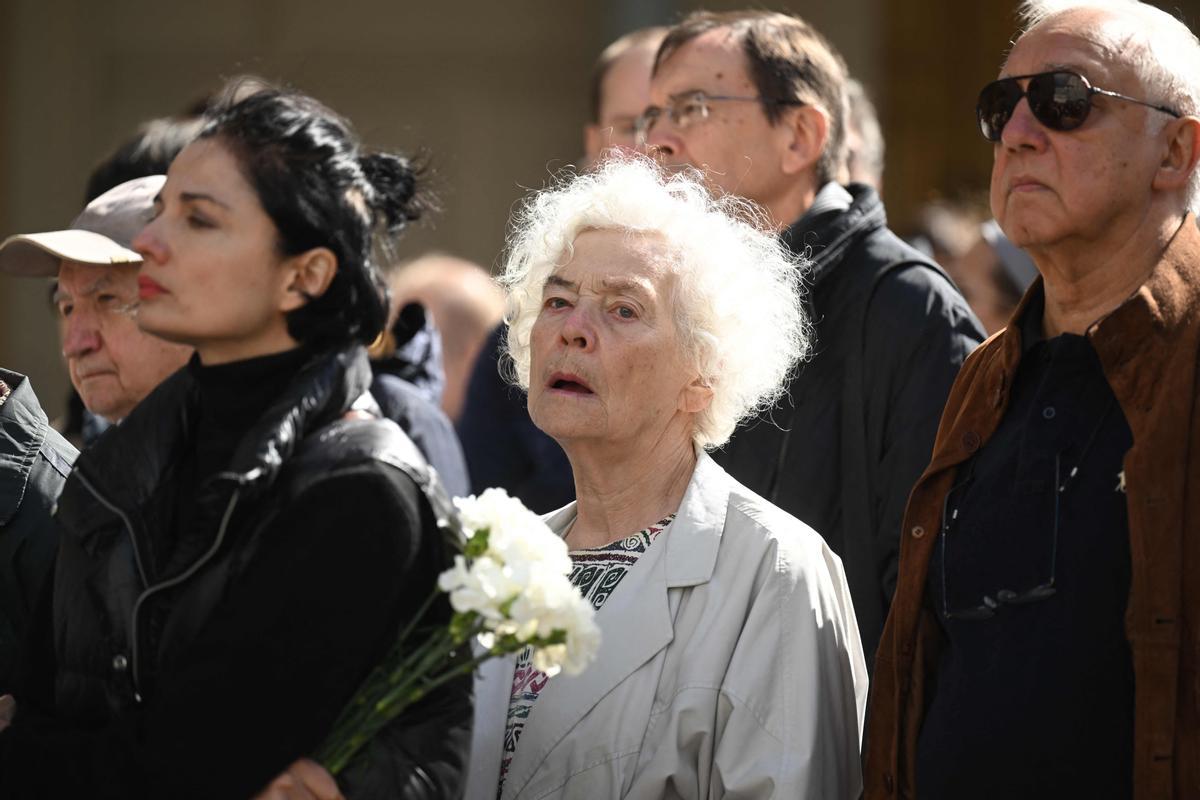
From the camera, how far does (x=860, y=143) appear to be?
528 centimetres

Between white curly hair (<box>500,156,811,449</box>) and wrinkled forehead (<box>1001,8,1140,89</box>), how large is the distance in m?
0.74

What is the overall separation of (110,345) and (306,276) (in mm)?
1131

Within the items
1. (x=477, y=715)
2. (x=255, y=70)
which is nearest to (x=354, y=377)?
(x=477, y=715)

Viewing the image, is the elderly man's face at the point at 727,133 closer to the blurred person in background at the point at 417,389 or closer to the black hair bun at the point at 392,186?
the blurred person in background at the point at 417,389

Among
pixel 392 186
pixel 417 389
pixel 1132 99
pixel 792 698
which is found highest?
pixel 1132 99

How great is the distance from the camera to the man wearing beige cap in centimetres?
403

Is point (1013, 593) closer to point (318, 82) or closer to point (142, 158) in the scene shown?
point (142, 158)

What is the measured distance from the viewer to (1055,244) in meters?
3.39

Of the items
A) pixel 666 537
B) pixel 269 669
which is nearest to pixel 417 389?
pixel 666 537

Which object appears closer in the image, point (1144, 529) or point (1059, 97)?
point (1144, 529)

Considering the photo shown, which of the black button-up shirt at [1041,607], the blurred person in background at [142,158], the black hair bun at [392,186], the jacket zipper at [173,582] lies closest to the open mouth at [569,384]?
the black hair bun at [392,186]

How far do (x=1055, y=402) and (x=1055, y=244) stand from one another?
319 millimetres

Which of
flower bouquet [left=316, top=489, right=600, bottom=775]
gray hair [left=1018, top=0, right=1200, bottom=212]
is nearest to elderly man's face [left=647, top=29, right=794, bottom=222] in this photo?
gray hair [left=1018, top=0, right=1200, bottom=212]

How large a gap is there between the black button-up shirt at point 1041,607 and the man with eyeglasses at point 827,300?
0.70m
